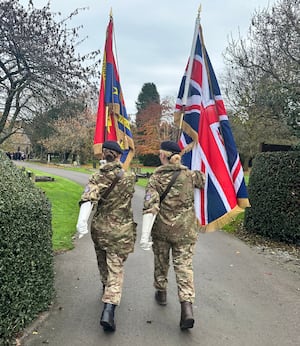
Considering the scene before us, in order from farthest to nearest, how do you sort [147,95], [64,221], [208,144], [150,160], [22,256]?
[147,95]
[150,160]
[64,221]
[208,144]
[22,256]

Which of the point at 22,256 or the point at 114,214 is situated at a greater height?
the point at 114,214

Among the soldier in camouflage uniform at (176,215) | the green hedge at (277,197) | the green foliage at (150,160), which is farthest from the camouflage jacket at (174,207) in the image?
the green foliage at (150,160)

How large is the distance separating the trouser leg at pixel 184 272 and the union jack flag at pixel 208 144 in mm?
590

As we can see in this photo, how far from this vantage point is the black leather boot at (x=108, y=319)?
361 centimetres

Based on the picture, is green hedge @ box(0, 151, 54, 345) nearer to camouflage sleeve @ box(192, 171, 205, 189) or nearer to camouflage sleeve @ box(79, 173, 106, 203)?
camouflage sleeve @ box(79, 173, 106, 203)

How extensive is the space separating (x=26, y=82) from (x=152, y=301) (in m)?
11.2

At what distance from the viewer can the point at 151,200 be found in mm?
3926

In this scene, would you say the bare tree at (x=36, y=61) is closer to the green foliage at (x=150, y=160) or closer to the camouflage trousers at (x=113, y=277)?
the camouflage trousers at (x=113, y=277)

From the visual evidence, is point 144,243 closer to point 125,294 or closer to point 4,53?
point 125,294

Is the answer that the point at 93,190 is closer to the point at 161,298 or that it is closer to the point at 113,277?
the point at 113,277

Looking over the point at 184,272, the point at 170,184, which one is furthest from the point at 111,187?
the point at 184,272

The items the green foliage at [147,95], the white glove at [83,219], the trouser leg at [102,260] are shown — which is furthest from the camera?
the green foliage at [147,95]

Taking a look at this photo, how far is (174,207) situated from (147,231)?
52cm

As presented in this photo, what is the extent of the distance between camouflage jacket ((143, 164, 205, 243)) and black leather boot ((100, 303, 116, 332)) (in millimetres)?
952
